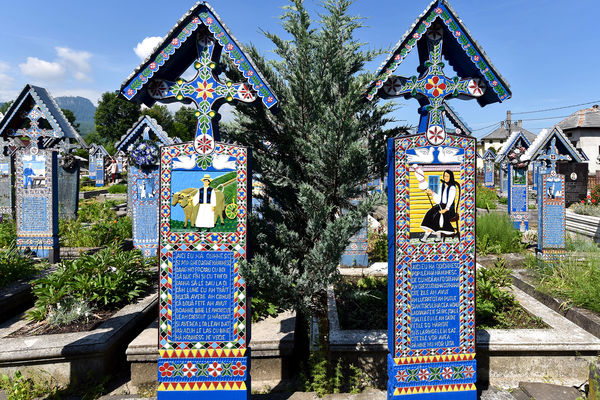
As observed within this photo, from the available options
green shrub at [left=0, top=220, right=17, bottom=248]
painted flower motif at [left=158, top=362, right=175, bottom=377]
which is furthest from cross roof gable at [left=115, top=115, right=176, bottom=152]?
painted flower motif at [left=158, top=362, right=175, bottom=377]

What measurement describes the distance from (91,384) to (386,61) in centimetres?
456

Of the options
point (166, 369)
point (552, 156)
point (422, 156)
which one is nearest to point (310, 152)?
point (422, 156)

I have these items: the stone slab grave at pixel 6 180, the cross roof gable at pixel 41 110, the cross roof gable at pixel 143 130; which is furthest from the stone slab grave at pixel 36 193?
the stone slab grave at pixel 6 180

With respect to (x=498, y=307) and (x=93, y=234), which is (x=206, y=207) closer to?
A: (x=498, y=307)

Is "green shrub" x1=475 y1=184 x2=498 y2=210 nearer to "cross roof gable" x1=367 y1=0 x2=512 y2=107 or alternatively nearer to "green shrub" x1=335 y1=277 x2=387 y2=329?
"green shrub" x1=335 y1=277 x2=387 y2=329

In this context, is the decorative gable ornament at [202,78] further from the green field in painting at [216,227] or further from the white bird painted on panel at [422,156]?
the white bird painted on panel at [422,156]

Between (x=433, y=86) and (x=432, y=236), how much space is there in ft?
4.68

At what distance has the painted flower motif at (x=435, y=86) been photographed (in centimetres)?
349

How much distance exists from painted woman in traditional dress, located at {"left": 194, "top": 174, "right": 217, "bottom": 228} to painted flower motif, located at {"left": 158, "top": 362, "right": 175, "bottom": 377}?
1308 mm

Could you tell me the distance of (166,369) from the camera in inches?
132

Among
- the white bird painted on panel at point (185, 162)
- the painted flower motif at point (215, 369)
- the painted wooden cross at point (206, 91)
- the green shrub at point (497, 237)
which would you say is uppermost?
the painted wooden cross at point (206, 91)

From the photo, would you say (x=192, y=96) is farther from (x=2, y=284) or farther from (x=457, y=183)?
(x=2, y=284)

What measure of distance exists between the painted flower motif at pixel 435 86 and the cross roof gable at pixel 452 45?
1.10 feet

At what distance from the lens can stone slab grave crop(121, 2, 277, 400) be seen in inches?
131
